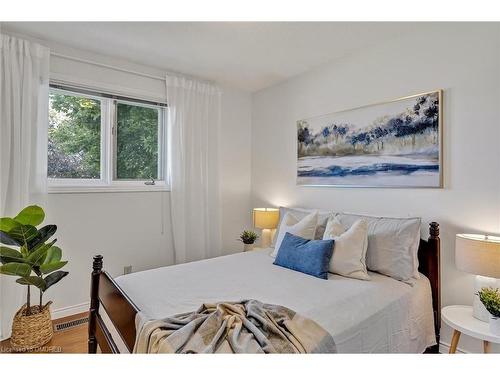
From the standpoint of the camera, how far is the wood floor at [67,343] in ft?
6.88

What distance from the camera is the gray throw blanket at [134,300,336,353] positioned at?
1.12m

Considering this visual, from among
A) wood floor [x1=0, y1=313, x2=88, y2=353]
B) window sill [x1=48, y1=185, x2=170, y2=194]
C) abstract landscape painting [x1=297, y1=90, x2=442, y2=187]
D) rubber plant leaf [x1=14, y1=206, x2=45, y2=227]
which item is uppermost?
abstract landscape painting [x1=297, y1=90, x2=442, y2=187]

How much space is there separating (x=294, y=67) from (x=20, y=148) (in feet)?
8.52

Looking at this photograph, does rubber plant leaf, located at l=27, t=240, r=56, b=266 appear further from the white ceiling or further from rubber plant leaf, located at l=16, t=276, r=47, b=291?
the white ceiling

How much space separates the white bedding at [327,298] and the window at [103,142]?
1283 millimetres

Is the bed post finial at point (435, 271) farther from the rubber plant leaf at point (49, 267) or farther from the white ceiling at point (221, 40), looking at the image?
the rubber plant leaf at point (49, 267)

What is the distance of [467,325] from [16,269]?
289 cm

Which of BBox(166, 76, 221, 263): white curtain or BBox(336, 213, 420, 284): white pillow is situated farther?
BBox(166, 76, 221, 263): white curtain

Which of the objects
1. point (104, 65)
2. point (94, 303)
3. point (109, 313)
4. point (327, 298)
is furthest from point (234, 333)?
point (104, 65)

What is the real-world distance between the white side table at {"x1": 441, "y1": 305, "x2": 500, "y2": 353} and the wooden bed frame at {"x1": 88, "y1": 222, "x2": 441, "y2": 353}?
169 millimetres

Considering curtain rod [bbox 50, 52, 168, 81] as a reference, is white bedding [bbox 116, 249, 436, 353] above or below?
below

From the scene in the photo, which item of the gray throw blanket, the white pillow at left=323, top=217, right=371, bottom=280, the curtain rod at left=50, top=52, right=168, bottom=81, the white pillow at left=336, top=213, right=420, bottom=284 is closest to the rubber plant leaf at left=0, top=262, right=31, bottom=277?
the gray throw blanket

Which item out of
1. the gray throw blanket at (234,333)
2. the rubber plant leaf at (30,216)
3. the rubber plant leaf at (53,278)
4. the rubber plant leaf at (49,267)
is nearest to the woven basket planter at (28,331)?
the rubber plant leaf at (53,278)

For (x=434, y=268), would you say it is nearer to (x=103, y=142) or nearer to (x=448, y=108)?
(x=448, y=108)
